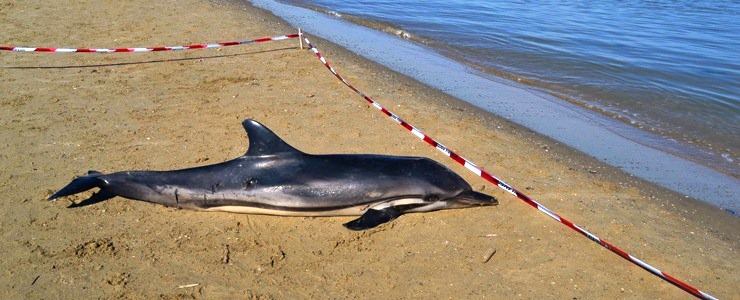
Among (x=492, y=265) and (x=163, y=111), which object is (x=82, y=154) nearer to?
(x=163, y=111)

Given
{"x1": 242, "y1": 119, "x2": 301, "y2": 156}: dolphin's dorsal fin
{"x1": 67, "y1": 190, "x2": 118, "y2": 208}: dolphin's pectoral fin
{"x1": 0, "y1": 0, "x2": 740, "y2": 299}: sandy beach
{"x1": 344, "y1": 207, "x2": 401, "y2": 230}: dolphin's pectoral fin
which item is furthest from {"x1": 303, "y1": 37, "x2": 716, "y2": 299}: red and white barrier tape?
{"x1": 67, "y1": 190, "x2": 118, "y2": 208}: dolphin's pectoral fin

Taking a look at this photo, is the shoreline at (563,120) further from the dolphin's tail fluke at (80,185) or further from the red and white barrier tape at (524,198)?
the dolphin's tail fluke at (80,185)

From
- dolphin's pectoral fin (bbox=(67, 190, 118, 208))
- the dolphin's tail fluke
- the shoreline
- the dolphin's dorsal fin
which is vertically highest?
the dolphin's dorsal fin

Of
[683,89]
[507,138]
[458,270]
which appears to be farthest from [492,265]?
[683,89]

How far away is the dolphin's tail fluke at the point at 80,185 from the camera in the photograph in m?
5.20

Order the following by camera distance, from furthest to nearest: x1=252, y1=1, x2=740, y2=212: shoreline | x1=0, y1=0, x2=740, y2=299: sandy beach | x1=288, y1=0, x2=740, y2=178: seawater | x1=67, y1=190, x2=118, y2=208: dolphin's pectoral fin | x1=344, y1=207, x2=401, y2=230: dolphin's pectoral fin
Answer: x1=288, y1=0, x2=740, y2=178: seawater < x1=252, y1=1, x2=740, y2=212: shoreline < x1=67, y1=190, x2=118, y2=208: dolphin's pectoral fin < x1=344, y1=207, x2=401, y2=230: dolphin's pectoral fin < x1=0, y1=0, x2=740, y2=299: sandy beach

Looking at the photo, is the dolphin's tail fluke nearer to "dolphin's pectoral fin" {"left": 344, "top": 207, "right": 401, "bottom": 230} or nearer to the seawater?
"dolphin's pectoral fin" {"left": 344, "top": 207, "right": 401, "bottom": 230}

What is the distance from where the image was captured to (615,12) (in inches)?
842

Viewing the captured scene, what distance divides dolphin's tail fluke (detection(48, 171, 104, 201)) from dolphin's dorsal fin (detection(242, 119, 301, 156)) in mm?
1444

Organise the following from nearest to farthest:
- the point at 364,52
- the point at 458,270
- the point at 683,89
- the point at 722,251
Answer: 1. the point at 458,270
2. the point at 722,251
3. the point at 683,89
4. the point at 364,52

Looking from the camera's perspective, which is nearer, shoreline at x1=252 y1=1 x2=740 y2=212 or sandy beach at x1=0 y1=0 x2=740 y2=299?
sandy beach at x1=0 y1=0 x2=740 y2=299

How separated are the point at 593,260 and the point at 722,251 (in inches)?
54.5

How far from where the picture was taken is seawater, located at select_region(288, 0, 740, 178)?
968 cm

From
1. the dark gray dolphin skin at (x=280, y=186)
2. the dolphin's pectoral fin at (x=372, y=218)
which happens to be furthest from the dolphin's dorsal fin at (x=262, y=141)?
the dolphin's pectoral fin at (x=372, y=218)
